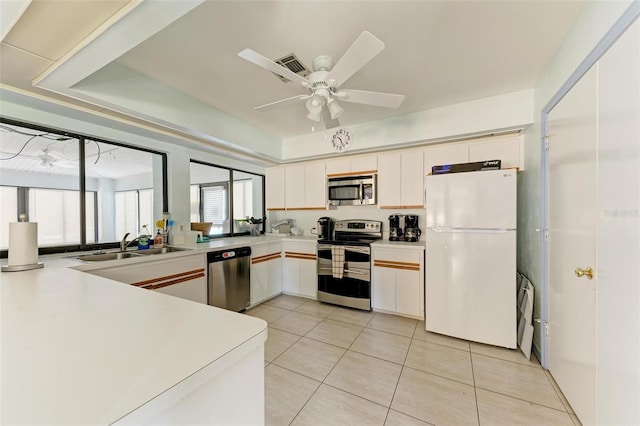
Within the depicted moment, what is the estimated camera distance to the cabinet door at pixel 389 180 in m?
3.36

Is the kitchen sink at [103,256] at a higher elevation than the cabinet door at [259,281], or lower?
higher

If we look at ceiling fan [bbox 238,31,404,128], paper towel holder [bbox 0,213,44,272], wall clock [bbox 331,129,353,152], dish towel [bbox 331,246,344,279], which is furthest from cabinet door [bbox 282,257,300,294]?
paper towel holder [bbox 0,213,44,272]

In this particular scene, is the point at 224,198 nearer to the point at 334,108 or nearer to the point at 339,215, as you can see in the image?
the point at 339,215

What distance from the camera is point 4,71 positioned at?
1.65 m

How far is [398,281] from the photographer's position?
3.06m

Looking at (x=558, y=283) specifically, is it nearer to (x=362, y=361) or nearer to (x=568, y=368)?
(x=568, y=368)

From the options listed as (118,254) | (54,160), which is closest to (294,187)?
(118,254)

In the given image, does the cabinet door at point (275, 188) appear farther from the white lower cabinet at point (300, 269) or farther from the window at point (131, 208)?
the window at point (131, 208)

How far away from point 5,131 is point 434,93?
3952mm

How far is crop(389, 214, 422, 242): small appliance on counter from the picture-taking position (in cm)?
337

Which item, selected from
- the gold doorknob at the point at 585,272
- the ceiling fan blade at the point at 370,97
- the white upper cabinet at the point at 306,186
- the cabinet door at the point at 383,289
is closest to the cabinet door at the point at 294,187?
the white upper cabinet at the point at 306,186

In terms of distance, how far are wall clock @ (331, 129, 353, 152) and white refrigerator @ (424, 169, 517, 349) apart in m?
1.30

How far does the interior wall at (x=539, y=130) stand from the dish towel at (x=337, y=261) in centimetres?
198

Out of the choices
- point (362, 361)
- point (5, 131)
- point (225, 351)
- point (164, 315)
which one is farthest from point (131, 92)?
point (362, 361)
